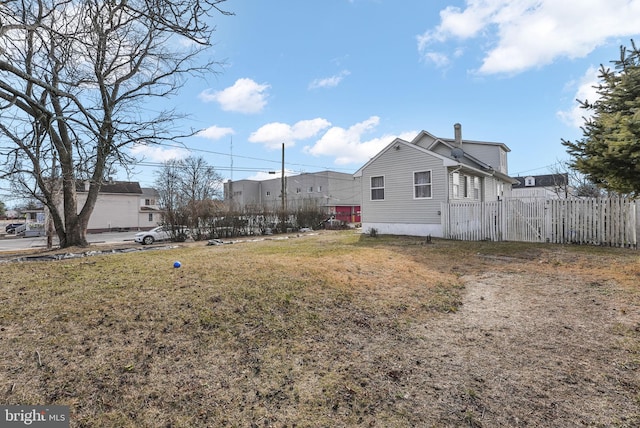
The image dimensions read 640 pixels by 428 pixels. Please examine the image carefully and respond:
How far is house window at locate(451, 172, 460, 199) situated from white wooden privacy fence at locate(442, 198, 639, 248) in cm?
105

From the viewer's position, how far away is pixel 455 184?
1446 centimetres

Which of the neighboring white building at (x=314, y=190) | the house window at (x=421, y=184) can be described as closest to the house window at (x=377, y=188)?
the house window at (x=421, y=184)

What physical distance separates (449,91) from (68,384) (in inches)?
618

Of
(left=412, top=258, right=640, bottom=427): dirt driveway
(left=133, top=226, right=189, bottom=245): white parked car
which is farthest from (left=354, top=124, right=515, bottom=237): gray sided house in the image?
(left=133, top=226, right=189, bottom=245): white parked car

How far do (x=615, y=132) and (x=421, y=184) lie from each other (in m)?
9.08

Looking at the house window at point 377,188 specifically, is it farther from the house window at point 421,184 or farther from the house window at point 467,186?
the house window at point 467,186

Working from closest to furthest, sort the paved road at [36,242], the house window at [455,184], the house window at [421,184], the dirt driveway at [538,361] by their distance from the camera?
the dirt driveway at [538,361], the house window at [455,184], the house window at [421,184], the paved road at [36,242]

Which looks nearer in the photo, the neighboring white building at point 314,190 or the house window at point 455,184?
the house window at point 455,184

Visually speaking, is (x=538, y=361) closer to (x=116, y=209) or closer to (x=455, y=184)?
(x=455, y=184)

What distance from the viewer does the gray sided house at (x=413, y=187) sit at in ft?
46.0

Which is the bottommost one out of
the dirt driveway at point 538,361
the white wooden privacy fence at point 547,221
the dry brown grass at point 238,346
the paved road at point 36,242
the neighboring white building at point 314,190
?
the paved road at point 36,242

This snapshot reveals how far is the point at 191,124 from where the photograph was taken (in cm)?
829

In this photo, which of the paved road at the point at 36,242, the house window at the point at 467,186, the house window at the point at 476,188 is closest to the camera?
the house window at the point at 467,186

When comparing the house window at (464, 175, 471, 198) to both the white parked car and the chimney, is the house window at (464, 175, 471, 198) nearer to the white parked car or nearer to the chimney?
the chimney
